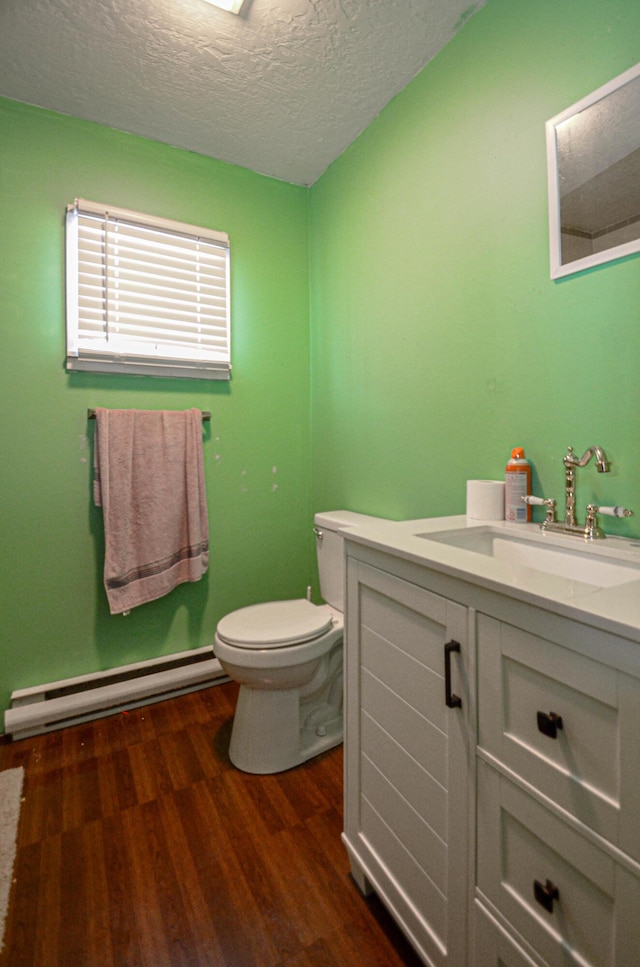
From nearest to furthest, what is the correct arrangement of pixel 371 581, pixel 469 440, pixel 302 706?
pixel 371 581 → pixel 469 440 → pixel 302 706

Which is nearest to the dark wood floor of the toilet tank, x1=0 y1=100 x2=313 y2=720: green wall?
x1=0 y1=100 x2=313 y2=720: green wall

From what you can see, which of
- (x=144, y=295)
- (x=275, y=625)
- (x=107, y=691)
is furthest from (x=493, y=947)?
(x=144, y=295)

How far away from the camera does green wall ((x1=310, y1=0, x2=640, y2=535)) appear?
110cm

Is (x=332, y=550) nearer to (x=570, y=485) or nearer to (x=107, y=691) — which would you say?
(x=570, y=485)

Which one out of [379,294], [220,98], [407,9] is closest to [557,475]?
[379,294]

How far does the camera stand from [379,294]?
187 cm

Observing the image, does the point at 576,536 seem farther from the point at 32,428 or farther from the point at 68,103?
the point at 68,103

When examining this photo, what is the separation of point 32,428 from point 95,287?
2.06 feet

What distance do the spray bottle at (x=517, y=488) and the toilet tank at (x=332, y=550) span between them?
670 millimetres

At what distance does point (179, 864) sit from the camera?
1.25 m

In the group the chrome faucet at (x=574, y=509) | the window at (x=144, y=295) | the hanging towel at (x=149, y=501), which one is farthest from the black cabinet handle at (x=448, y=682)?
the window at (x=144, y=295)

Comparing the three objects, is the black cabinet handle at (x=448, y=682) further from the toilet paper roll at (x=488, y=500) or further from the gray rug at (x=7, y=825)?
the gray rug at (x=7, y=825)

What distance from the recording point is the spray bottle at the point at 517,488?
1.25m

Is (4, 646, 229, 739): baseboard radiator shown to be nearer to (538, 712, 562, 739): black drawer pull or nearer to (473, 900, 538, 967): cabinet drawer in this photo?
(473, 900, 538, 967): cabinet drawer
